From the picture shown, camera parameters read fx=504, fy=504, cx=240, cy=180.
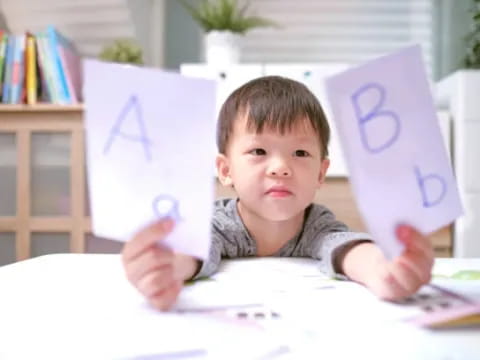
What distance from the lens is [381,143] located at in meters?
0.40

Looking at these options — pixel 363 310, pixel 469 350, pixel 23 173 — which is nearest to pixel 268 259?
pixel 363 310

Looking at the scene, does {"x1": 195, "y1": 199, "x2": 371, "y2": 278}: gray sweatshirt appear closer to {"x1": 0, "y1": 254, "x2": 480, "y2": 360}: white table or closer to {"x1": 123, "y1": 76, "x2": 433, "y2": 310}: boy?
{"x1": 123, "y1": 76, "x2": 433, "y2": 310}: boy

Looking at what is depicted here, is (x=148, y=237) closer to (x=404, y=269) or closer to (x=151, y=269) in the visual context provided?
(x=151, y=269)

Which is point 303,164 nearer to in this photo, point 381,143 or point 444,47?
point 381,143

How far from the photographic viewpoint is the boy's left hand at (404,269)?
0.43 m

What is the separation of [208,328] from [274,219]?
1.15 feet

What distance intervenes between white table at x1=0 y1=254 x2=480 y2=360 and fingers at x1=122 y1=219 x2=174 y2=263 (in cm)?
5

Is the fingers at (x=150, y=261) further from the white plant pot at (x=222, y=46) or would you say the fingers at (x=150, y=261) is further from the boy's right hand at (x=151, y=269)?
the white plant pot at (x=222, y=46)

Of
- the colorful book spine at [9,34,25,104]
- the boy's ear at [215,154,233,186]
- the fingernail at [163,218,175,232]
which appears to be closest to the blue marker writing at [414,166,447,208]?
the fingernail at [163,218,175,232]

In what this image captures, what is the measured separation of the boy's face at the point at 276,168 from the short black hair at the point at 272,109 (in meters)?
0.01

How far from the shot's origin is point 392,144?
41 centimetres

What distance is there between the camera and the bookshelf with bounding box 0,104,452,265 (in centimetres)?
172

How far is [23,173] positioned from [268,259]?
1.29 meters

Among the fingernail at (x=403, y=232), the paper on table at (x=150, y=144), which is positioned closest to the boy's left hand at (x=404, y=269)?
the fingernail at (x=403, y=232)
